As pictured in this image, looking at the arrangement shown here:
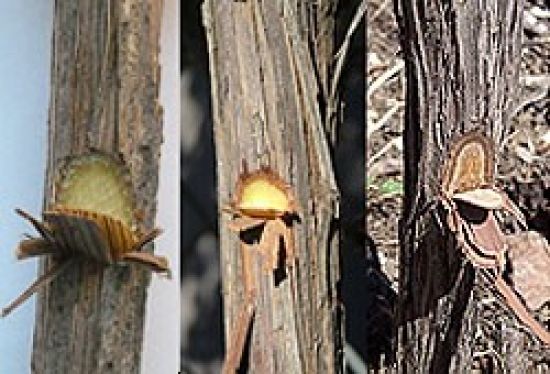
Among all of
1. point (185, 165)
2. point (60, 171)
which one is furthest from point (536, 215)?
point (60, 171)

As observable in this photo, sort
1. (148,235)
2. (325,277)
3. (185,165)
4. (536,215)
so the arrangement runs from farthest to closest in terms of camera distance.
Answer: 1. (536,215)
2. (185,165)
3. (325,277)
4. (148,235)

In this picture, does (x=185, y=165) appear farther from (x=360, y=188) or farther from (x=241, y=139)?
(x=241, y=139)

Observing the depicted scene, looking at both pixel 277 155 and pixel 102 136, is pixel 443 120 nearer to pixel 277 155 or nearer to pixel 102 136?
pixel 277 155

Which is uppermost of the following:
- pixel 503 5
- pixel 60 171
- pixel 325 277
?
pixel 503 5

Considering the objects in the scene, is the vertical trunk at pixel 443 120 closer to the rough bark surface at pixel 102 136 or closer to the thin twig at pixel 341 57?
the thin twig at pixel 341 57

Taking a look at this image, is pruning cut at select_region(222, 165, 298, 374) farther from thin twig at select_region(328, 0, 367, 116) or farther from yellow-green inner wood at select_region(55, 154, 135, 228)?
thin twig at select_region(328, 0, 367, 116)
